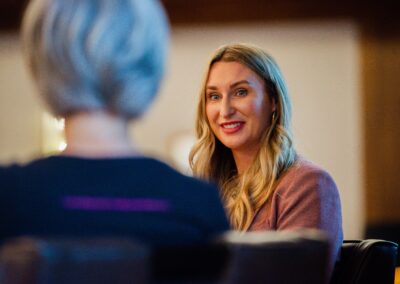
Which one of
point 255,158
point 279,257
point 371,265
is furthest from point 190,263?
point 255,158

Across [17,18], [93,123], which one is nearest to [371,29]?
[17,18]

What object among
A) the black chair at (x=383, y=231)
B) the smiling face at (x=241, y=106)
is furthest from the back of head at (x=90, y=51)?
the black chair at (x=383, y=231)

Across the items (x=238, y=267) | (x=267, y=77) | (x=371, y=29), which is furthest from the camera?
(x=371, y=29)

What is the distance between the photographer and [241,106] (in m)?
2.52

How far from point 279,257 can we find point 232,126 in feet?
4.73

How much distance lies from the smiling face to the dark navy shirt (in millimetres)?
1373

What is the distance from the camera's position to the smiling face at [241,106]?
8.25ft

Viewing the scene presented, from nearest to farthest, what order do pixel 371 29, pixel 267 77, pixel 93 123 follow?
pixel 93 123 < pixel 267 77 < pixel 371 29

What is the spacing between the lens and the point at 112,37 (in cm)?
114

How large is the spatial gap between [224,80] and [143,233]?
1471 millimetres

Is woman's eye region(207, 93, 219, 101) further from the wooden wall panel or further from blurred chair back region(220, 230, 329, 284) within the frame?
the wooden wall panel

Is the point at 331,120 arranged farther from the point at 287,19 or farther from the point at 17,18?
the point at 17,18

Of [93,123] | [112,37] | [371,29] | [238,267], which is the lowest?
[238,267]

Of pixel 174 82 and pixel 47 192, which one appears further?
pixel 174 82
